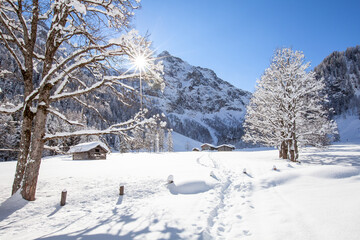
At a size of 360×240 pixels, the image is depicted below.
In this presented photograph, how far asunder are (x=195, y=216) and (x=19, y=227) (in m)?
4.83

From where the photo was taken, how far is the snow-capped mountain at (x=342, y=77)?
382 ft

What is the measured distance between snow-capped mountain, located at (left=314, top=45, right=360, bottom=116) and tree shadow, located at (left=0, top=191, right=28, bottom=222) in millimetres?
150588

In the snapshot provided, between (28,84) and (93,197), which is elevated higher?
(28,84)

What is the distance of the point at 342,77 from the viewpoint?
405 ft

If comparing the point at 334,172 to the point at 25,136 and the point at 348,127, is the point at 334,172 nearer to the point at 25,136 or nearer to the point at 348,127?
the point at 25,136

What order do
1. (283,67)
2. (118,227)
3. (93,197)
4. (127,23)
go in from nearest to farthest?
(118,227), (127,23), (93,197), (283,67)

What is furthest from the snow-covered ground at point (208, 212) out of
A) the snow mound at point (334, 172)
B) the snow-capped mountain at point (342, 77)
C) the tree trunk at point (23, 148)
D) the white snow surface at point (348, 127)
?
the snow-capped mountain at point (342, 77)

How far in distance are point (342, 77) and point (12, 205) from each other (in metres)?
174

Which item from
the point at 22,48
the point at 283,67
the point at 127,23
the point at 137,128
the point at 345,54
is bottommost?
the point at 137,128

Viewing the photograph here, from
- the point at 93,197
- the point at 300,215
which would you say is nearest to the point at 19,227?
the point at 93,197

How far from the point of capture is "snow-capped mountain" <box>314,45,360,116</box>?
382 ft

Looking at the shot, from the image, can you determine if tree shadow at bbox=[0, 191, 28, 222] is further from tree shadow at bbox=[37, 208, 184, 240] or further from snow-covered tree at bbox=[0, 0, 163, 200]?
tree shadow at bbox=[37, 208, 184, 240]

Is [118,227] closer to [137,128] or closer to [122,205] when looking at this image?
[122,205]

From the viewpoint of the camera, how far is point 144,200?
719 centimetres
